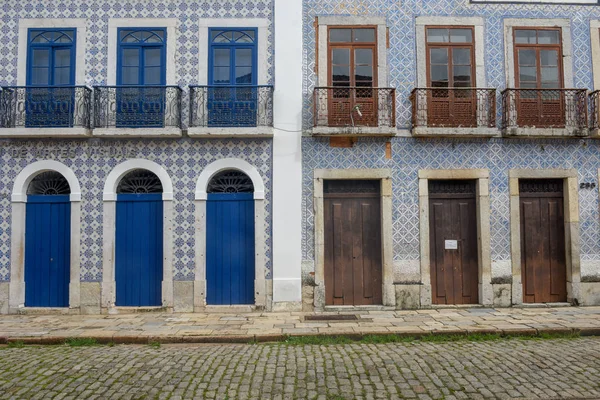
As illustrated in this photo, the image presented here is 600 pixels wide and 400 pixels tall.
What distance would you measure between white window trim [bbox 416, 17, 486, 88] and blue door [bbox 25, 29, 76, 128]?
7212 millimetres

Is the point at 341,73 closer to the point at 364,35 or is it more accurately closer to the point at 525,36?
the point at 364,35

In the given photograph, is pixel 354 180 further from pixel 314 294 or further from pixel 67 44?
pixel 67 44

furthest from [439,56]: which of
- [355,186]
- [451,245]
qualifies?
[451,245]

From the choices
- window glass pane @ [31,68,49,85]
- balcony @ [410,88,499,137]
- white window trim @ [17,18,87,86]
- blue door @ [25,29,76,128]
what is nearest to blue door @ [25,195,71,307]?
blue door @ [25,29,76,128]

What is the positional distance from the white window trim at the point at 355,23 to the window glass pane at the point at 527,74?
2.92 meters

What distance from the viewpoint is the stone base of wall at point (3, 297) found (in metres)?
8.97

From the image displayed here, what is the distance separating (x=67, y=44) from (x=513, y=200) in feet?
32.4

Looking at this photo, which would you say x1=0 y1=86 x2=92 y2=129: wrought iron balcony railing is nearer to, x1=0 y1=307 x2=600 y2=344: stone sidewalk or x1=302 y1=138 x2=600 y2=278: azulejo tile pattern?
x1=0 y1=307 x2=600 y2=344: stone sidewalk

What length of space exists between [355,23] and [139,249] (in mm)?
6479

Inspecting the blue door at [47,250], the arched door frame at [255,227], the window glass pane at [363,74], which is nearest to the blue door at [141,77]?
the arched door frame at [255,227]

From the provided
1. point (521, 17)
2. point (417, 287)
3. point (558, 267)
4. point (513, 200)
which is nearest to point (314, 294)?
point (417, 287)

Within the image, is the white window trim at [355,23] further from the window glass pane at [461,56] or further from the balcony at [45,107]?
the balcony at [45,107]

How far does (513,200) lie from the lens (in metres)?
9.34

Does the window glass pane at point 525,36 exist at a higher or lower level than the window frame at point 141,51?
higher
